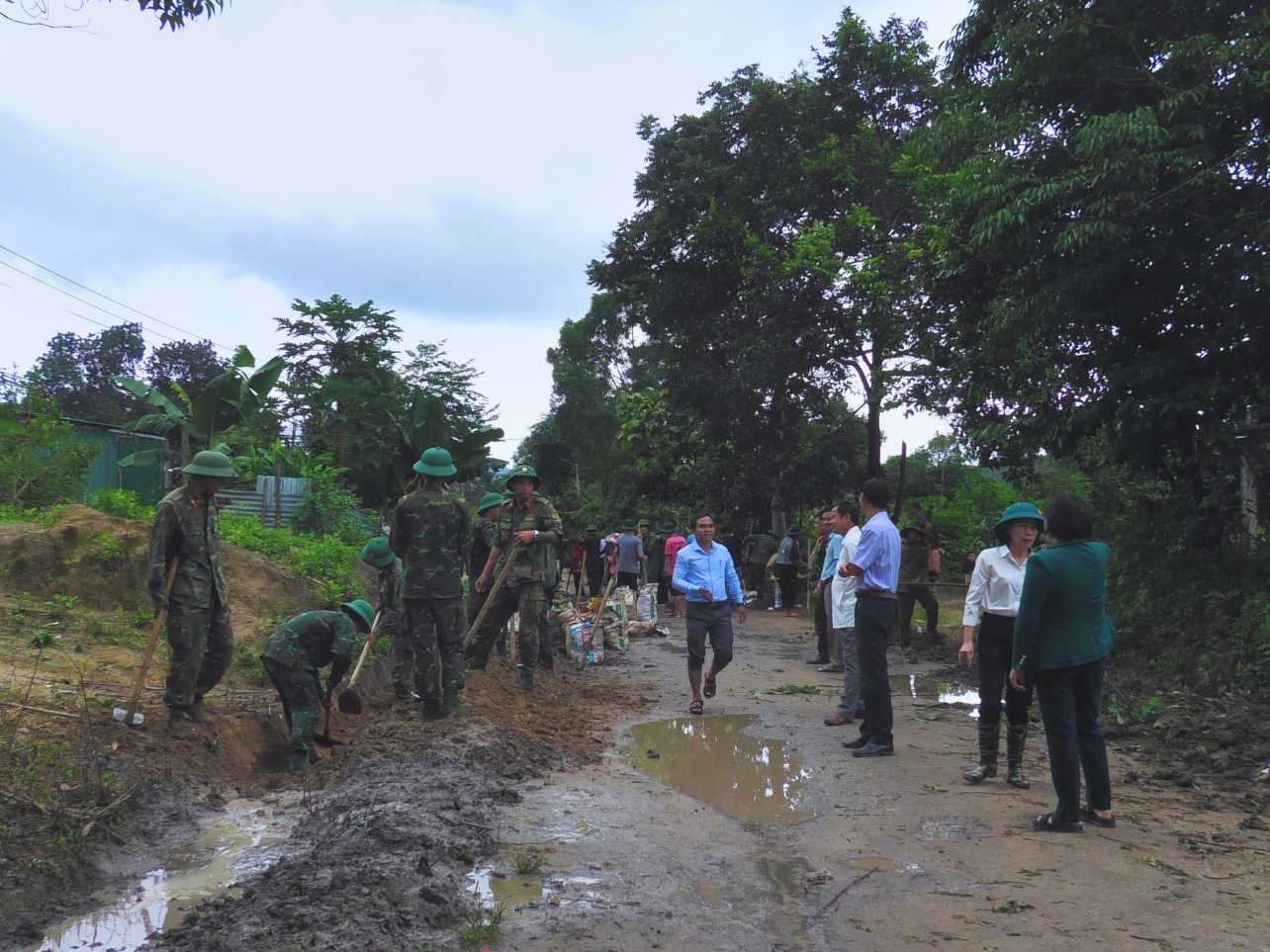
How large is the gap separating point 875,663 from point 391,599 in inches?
171

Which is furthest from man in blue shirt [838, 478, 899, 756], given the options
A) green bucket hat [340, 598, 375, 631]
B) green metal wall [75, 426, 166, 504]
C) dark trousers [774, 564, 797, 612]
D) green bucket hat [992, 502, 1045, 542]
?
green metal wall [75, 426, 166, 504]

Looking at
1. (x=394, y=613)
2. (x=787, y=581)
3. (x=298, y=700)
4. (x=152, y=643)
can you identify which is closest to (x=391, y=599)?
(x=394, y=613)

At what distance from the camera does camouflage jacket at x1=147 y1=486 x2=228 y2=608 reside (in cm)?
621

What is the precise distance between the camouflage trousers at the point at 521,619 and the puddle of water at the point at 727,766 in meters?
1.26

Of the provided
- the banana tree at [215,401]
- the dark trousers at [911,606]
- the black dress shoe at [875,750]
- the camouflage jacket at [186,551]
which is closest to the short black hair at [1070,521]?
the black dress shoe at [875,750]

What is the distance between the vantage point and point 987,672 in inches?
244

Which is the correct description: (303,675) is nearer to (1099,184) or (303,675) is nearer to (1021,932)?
(1021,932)

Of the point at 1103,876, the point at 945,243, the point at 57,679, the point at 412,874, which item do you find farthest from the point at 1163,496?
the point at 57,679

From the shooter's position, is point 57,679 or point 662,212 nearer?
point 57,679

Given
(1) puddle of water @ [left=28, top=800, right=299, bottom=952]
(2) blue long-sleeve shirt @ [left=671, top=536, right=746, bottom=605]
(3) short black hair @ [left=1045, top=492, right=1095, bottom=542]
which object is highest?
(3) short black hair @ [left=1045, top=492, right=1095, bottom=542]

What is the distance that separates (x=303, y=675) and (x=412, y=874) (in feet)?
8.64

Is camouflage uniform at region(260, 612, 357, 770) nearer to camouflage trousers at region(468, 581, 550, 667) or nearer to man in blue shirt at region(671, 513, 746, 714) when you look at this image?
camouflage trousers at region(468, 581, 550, 667)

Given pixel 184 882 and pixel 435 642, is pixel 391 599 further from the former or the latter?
pixel 184 882

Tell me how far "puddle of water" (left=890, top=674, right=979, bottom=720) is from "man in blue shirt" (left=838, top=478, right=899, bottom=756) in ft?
7.67
